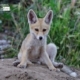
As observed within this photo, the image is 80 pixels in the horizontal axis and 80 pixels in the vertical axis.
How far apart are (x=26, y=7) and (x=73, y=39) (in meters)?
2.26

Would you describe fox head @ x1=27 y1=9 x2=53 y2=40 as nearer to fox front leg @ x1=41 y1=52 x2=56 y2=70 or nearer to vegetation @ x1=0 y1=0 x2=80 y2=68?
fox front leg @ x1=41 y1=52 x2=56 y2=70

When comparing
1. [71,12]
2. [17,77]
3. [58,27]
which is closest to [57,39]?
[58,27]

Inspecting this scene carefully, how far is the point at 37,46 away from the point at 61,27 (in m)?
2.41

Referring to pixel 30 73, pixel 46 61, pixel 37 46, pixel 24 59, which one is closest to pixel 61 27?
pixel 37 46

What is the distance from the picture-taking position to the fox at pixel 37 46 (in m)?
7.29

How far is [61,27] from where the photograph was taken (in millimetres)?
9773

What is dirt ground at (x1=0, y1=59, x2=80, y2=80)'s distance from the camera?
20.4 ft

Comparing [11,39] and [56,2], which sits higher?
[56,2]

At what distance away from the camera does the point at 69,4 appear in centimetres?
1063

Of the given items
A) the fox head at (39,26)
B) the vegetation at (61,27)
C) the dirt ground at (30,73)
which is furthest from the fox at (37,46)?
the vegetation at (61,27)

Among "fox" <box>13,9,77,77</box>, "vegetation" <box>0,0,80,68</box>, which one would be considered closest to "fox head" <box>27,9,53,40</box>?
"fox" <box>13,9,77,77</box>

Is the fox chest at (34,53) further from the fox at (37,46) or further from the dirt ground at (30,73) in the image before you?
the dirt ground at (30,73)

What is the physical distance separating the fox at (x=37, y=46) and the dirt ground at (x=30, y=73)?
0.19 meters

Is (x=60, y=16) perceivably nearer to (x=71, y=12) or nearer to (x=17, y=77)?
(x=71, y=12)
